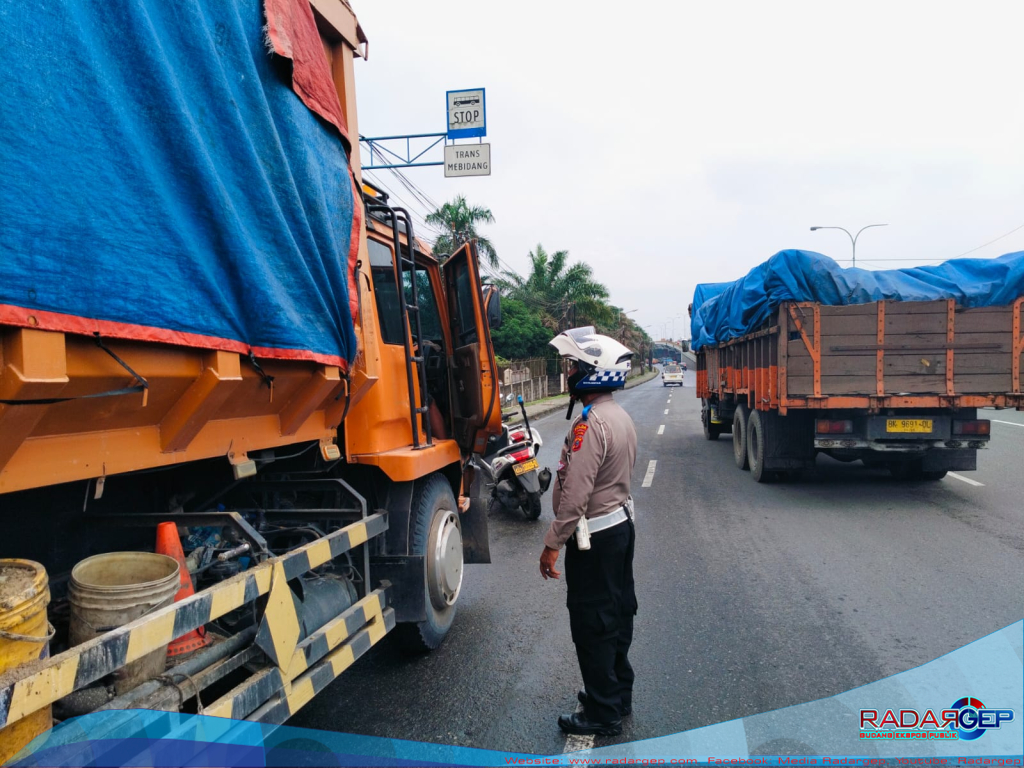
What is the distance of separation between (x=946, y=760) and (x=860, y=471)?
757 centimetres

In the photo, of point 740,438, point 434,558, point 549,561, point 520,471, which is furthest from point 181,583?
point 740,438

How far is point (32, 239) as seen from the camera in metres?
1.55

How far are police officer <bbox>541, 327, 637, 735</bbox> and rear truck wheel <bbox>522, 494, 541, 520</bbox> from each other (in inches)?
156

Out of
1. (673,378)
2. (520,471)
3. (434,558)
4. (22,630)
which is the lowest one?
(673,378)

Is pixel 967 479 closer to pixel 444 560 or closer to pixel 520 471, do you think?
pixel 520 471

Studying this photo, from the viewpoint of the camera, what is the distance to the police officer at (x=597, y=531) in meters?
3.01

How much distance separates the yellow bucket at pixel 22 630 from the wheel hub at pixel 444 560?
214 centimetres

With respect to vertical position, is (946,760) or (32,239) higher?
(32,239)

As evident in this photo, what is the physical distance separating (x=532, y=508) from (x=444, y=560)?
139 inches

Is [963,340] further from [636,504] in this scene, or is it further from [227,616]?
[227,616]

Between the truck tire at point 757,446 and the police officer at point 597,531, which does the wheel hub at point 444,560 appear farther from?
Answer: the truck tire at point 757,446

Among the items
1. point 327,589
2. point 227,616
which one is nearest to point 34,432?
point 227,616

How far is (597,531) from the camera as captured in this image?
307cm
